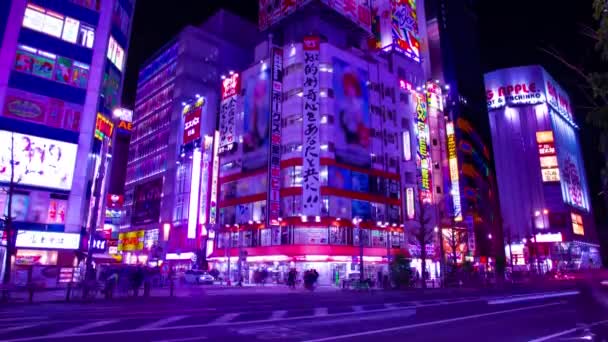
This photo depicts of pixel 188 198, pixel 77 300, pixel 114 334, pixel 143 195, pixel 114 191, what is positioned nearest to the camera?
pixel 114 334

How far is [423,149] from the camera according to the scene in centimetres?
6425

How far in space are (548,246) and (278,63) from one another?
8377 cm

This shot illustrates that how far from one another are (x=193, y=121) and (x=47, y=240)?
3911 centimetres

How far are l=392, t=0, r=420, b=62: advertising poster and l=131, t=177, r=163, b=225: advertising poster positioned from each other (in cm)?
5378

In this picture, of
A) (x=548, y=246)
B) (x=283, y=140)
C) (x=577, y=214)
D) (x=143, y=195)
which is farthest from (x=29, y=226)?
(x=577, y=214)

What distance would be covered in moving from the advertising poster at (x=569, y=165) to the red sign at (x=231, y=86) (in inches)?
3416

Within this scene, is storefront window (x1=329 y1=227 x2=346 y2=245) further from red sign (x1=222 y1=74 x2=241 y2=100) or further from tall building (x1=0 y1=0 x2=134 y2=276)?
tall building (x1=0 y1=0 x2=134 y2=276)

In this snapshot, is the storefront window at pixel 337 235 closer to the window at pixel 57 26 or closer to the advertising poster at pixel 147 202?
the window at pixel 57 26

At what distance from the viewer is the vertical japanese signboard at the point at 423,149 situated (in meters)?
62.2

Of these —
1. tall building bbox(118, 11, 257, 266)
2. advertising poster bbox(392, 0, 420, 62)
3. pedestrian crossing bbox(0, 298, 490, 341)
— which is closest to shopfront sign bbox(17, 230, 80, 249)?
tall building bbox(118, 11, 257, 266)

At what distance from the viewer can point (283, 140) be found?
181ft

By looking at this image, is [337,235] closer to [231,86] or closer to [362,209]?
[362,209]

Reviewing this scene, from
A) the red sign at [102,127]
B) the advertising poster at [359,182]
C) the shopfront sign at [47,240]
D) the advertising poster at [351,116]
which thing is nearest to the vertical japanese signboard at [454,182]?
the advertising poster at [351,116]

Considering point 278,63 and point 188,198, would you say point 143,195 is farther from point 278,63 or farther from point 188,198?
point 278,63
